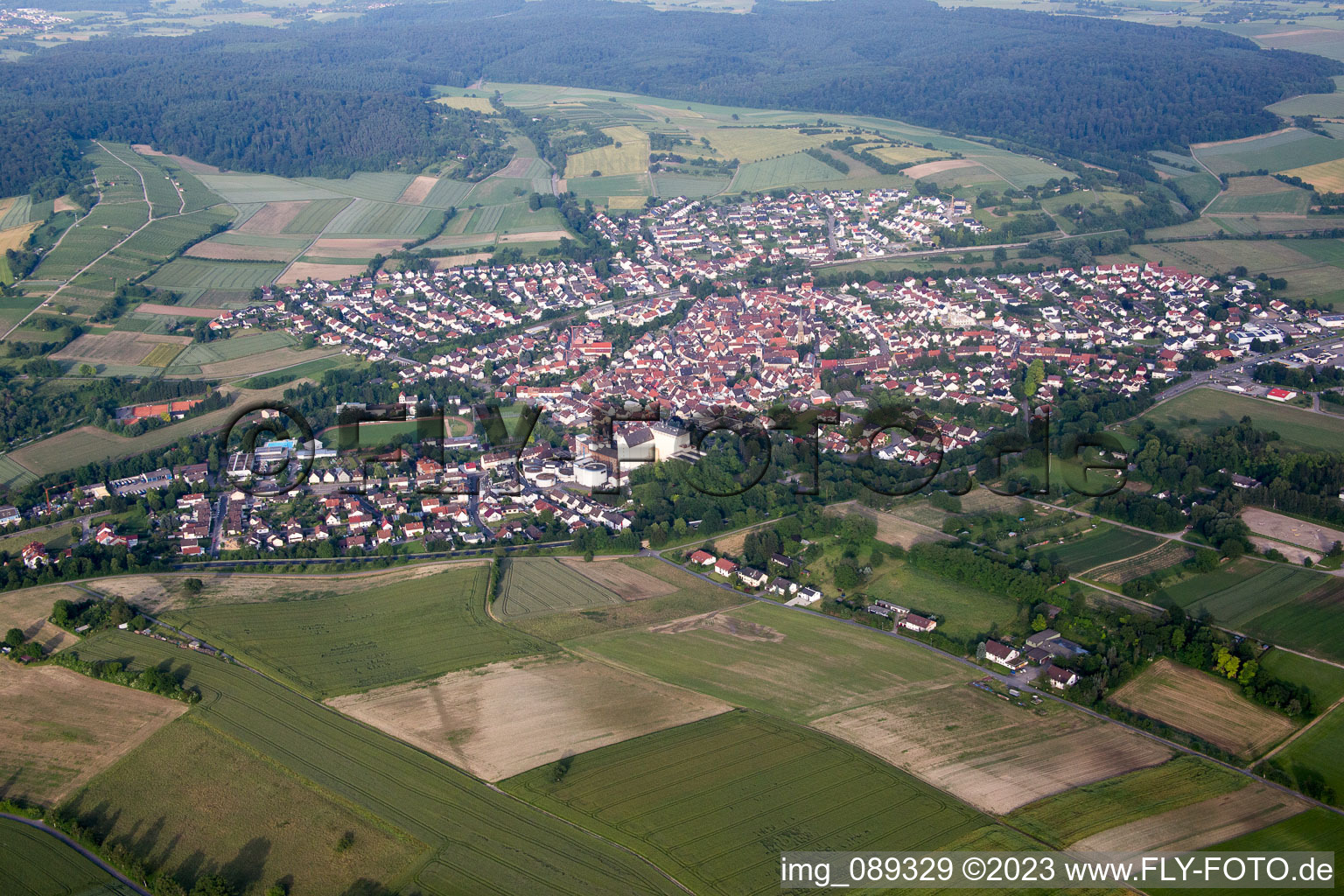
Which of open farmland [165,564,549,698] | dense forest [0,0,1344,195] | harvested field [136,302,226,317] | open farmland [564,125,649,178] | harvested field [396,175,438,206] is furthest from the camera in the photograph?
dense forest [0,0,1344,195]

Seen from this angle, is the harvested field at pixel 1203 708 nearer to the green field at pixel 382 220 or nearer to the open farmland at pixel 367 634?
the open farmland at pixel 367 634

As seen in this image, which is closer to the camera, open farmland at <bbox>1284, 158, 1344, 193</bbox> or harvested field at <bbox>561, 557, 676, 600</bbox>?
harvested field at <bbox>561, 557, 676, 600</bbox>

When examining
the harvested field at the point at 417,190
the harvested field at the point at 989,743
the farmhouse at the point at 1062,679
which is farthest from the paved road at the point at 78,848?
the harvested field at the point at 417,190

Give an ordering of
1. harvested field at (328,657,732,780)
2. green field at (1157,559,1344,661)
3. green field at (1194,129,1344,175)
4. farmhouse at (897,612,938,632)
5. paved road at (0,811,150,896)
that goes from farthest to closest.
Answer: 1. green field at (1194,129,1344,175)
2. farmhouse at (897,612,938,632)
3. green field at (1157,559,1344,661)
4. harvested field at (328,657,732,780)
5. paved road at (0,811,150,896)

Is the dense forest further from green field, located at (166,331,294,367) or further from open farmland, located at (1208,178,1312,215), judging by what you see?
green field, located at (166,331,294,367)

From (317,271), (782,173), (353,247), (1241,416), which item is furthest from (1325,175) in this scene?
(317,271)

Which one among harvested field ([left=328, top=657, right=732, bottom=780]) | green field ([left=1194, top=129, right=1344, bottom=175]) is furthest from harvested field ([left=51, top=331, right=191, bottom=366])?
green field ([left=1194, top=129, right=1344, bottom=175])
